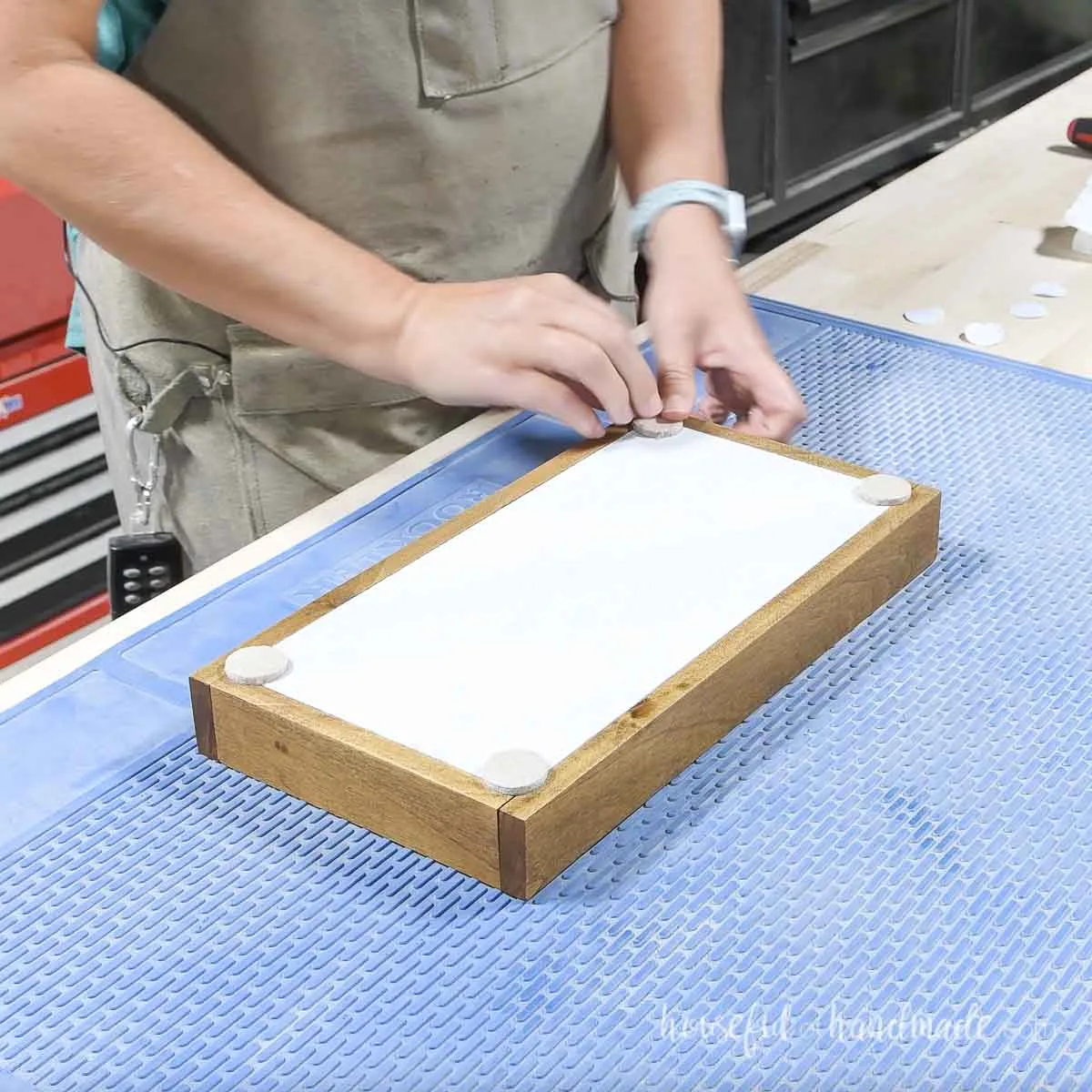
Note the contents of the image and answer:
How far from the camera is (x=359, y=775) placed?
687mm

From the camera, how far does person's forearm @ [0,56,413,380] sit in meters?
0.84

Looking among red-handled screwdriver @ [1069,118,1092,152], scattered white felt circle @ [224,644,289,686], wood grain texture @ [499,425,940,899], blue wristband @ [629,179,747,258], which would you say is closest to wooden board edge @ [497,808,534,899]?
wood grain texture @ [499,425,940,899]

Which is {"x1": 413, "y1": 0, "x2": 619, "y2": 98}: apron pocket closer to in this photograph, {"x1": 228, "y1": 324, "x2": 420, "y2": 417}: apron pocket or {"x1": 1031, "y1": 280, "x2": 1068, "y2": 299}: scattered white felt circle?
{"x1": 228, "y1": 324, "x2": 420, "y2": 417}: apron pocket

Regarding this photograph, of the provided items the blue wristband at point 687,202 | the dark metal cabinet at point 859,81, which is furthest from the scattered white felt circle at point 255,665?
the dark metal cabinet at point 859,81

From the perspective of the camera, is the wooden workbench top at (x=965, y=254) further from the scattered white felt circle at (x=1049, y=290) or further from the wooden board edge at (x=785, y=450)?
the wooden board edge at (x=785, y=450)

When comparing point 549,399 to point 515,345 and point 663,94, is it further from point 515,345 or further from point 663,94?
point 663,94

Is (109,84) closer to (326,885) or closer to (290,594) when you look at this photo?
(290,594)

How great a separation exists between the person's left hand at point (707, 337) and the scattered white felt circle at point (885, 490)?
0.39ft

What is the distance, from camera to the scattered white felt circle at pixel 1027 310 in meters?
1.21

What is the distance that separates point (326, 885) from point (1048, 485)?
1.80 feet

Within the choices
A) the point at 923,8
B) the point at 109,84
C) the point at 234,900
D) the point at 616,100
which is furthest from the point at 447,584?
the point at 923,8

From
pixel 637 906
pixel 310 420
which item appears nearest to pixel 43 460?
pixel 310 420

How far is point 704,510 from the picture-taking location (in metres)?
0.87

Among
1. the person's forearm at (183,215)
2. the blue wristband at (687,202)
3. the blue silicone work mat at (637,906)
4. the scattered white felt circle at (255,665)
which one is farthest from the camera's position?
the blue wristband at (687,202)
